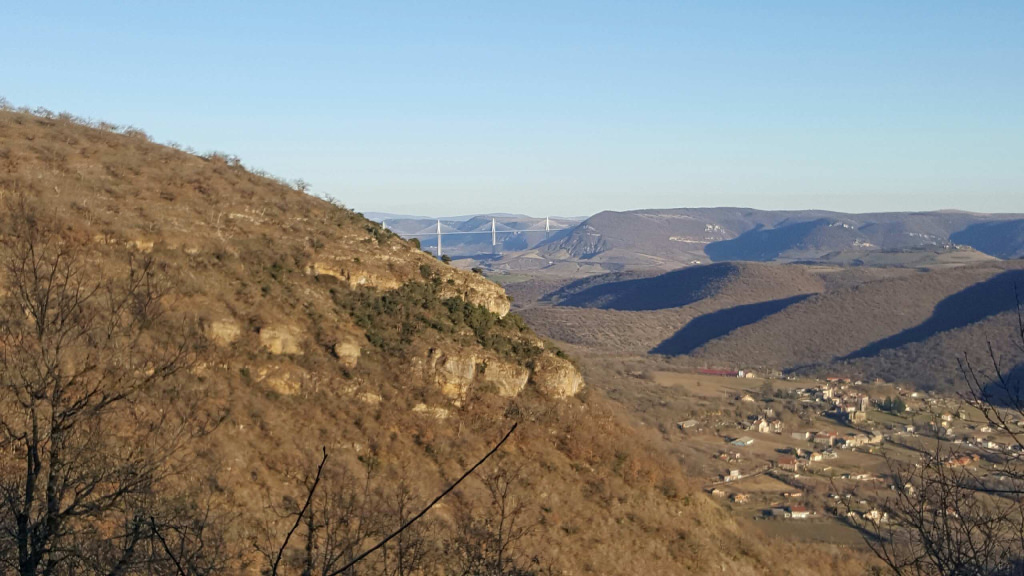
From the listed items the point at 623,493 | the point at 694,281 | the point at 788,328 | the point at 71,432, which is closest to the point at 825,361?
the point at 788,328

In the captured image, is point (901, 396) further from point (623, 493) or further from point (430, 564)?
point (430, 564)

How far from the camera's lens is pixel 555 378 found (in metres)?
23.9

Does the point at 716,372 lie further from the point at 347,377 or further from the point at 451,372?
the point at 347,377

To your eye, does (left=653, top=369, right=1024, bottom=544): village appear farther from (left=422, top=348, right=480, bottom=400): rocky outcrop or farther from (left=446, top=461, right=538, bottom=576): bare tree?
(left=422, top=348, right=480, bottom=400): rocky outcrop

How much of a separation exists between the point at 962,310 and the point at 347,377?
88.3 m

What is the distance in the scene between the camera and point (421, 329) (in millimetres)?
23656

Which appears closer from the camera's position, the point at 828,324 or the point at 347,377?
the point at 347,377

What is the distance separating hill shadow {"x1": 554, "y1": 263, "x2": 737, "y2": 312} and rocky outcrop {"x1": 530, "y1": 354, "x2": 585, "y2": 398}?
98972 millimetres

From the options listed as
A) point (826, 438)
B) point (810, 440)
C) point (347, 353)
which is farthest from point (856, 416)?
point (347, 353)

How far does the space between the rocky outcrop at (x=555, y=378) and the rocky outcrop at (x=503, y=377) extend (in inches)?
24.2

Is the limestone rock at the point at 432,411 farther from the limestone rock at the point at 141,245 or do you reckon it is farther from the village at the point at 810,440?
the village at the point at 810,440

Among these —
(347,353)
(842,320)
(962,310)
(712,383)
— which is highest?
(347,353)

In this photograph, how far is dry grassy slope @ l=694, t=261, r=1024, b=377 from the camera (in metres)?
89.8

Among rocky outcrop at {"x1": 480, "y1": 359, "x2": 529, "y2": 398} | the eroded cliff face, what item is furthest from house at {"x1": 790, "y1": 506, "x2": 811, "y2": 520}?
rocky outcrop at {"x1": 480, "y1": 359, "x2": 529, "y2": 398}
